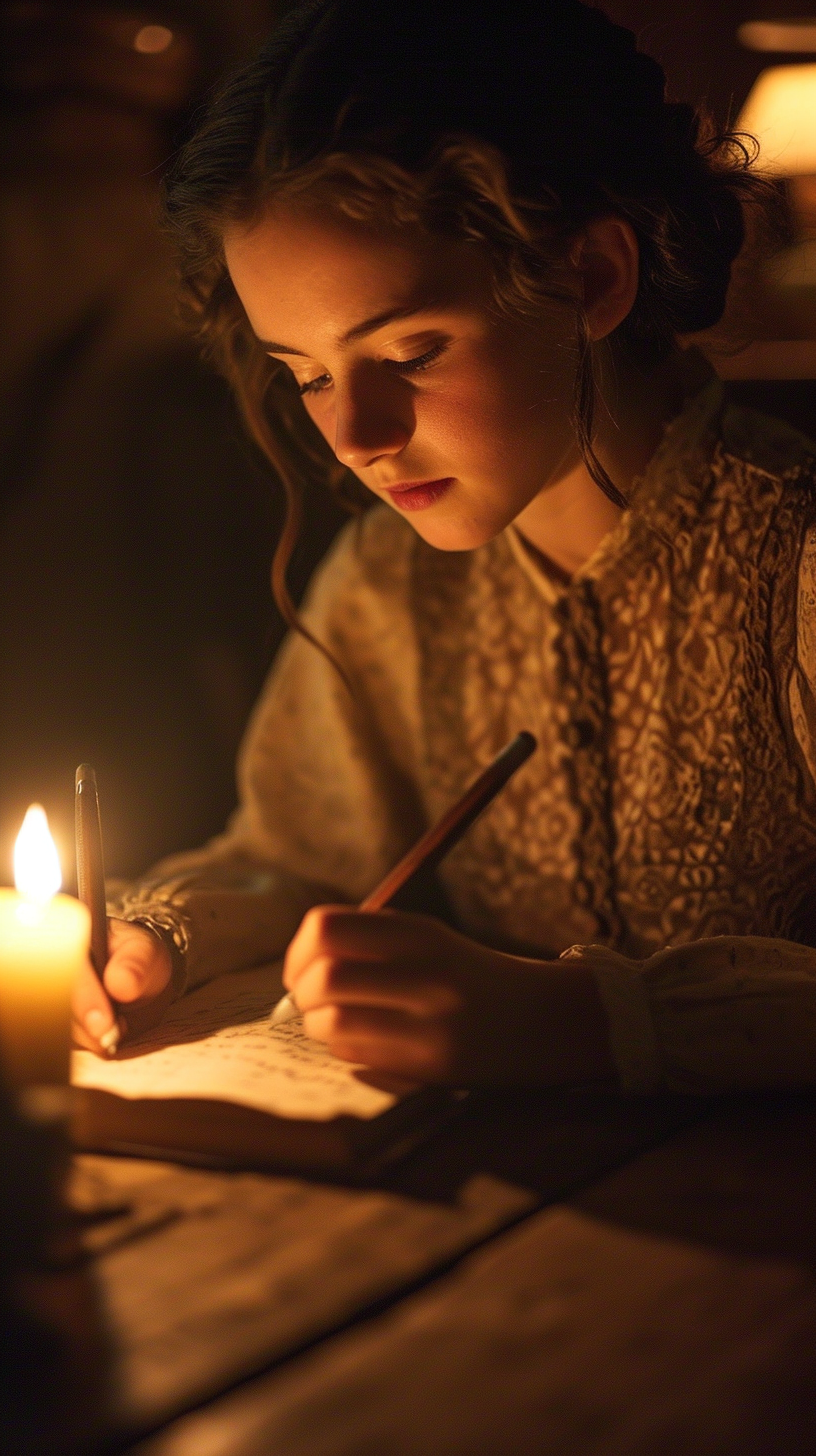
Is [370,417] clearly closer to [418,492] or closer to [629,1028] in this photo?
[418,492]

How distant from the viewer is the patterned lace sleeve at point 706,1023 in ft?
2.47

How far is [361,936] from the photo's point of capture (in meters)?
0.73

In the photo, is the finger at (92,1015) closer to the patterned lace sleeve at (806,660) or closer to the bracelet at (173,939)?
the bracelet at (173,939)

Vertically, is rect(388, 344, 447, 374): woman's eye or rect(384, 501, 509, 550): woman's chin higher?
rect(388, 344, 447, 374): woman's eye

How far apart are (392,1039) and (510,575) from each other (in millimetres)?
602

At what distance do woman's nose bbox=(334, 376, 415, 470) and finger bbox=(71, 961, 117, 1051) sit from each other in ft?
1.31

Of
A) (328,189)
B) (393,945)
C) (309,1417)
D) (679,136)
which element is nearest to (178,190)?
(328,189)

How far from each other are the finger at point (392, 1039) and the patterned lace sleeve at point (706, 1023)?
10cm

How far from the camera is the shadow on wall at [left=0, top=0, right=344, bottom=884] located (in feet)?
5.29

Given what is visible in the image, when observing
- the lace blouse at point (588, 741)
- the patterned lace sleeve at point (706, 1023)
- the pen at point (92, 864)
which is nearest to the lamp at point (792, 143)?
the lace blouse at point (588, 741)

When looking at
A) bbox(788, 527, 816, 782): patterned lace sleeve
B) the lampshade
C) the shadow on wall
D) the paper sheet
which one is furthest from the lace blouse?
the shadow on wall

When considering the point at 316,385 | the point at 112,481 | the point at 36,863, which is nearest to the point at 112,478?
the point at 112,481

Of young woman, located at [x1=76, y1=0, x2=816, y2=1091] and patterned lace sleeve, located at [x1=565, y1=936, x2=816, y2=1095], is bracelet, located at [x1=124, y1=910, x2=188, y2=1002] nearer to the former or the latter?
young woman, located at [x1=76, y1=0, x2=816, y2=1091]

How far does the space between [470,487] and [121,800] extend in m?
0.83
